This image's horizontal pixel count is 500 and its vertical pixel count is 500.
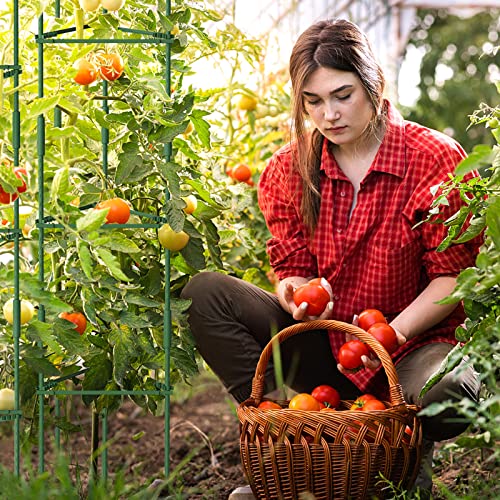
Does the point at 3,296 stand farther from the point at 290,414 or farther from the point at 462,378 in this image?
the point at 462,378

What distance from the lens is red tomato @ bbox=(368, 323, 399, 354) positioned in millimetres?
2010

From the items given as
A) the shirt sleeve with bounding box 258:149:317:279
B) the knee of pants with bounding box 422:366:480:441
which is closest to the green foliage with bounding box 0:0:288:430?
the shirt sleeve with bounding box 258:149:317:279

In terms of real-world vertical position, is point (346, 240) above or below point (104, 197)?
below

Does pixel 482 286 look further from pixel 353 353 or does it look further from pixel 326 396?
pixel 326 396

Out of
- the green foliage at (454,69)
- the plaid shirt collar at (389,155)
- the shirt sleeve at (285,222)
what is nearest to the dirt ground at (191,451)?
the shirt sleeve at (285,222)

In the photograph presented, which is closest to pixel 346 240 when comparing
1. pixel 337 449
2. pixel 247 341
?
pixel 247 341

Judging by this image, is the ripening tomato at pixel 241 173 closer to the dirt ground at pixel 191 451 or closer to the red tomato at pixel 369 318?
the dirt ground at pixel 191 451

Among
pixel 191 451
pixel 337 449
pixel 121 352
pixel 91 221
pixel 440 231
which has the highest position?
pixel 91 221

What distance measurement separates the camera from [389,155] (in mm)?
2260

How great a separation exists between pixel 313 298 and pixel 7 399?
66 centimetres

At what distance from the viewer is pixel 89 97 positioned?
2.09m

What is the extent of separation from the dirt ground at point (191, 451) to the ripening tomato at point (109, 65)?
76 cm

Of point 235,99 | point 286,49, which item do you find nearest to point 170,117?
point 235,99

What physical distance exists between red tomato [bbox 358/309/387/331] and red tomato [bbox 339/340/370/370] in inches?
2.4
